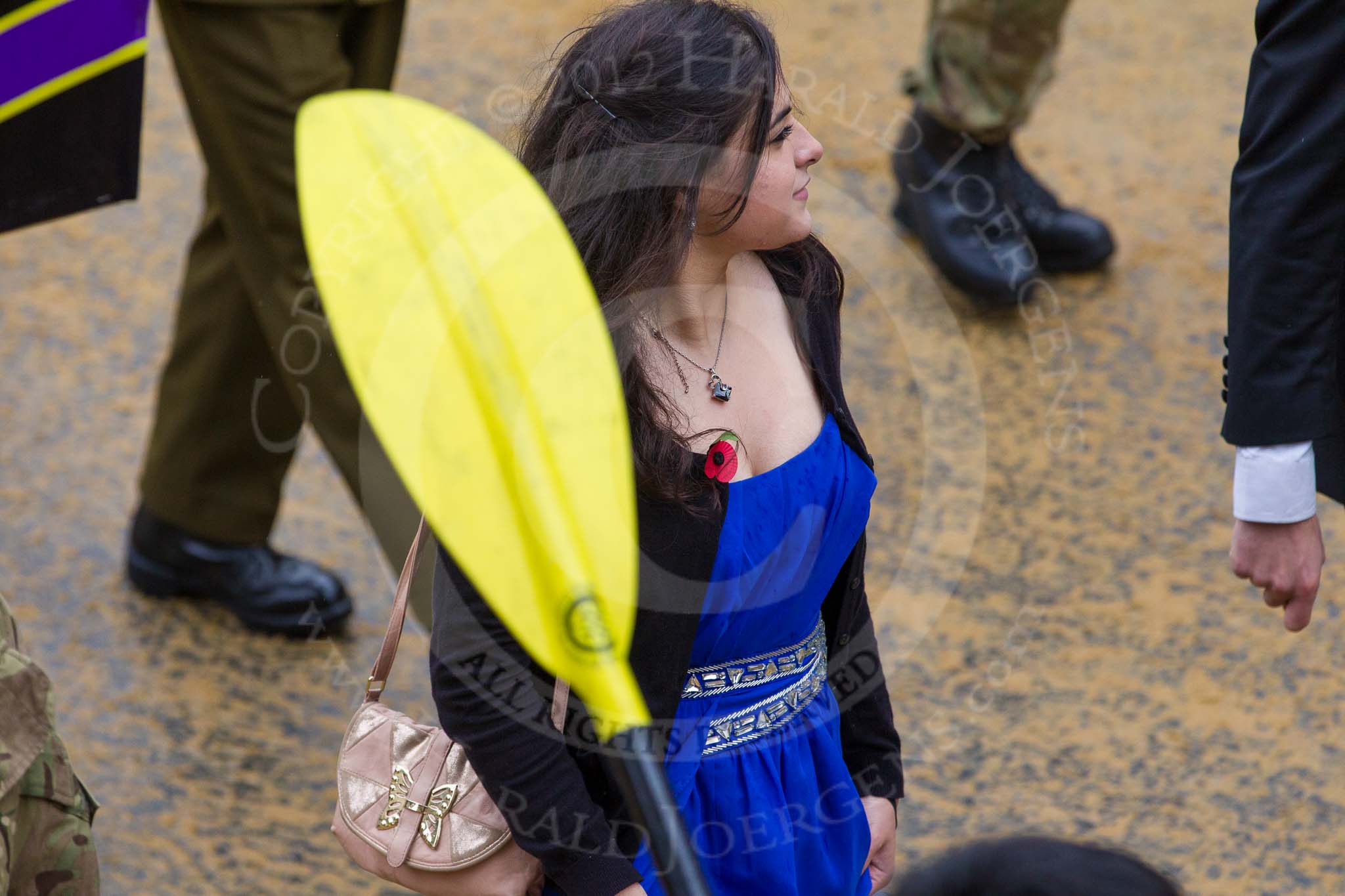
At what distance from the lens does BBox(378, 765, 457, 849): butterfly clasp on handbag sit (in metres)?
1.69

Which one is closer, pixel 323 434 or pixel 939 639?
pixel 323 434

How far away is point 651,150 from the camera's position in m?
1.57

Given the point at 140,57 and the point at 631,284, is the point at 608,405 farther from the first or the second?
the point at 140,57

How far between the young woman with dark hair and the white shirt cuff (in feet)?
2.05

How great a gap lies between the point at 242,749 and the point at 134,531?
62cm

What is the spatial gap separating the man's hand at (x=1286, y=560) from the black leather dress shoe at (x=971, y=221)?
2.10m

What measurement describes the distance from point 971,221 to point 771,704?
8.93 ft

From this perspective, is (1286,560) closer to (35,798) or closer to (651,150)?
(651,150)

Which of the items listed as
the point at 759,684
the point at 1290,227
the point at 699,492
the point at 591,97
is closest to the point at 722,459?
the point at 699,492

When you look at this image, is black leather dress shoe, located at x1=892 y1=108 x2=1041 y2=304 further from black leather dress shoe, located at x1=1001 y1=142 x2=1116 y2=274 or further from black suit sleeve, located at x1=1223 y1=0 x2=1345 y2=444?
black suit sleeve, located at x1=1223 y1=0 x2=1345 y2=444

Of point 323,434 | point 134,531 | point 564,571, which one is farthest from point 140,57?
point 564,571

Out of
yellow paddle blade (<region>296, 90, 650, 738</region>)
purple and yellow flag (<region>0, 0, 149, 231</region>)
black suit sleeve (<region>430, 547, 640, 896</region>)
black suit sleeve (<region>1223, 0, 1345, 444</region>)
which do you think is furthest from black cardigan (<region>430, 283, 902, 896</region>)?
purple and yellow flag (<region>0, 0, 149, 231</region>)

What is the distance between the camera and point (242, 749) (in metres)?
2.93

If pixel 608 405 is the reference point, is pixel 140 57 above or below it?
below
